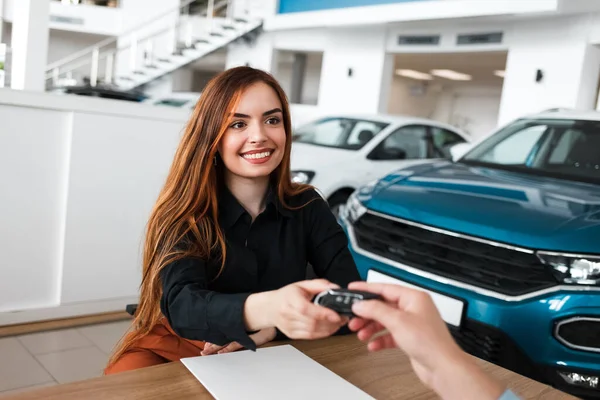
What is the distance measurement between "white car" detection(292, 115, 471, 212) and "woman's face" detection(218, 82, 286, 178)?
3.14m

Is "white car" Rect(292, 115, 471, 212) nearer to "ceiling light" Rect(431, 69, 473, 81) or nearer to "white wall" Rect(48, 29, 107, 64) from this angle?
"ceiling light" Rect(431, 69, 473, 81)

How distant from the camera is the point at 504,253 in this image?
2.41 metres

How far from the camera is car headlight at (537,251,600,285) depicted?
224 centimetres

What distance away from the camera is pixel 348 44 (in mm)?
12078

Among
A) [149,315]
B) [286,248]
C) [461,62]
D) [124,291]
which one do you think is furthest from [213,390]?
[461,62]

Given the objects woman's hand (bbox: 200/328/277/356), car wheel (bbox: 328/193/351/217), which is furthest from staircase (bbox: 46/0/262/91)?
woman's hand (bbox: 200/328/277/356)

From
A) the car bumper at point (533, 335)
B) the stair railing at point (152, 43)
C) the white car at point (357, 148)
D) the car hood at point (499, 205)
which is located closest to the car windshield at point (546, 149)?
the car hood at point (499, 205)

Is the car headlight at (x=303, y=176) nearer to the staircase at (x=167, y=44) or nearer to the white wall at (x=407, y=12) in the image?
the white wall at (x=407, y=12)

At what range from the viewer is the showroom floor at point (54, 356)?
2.48 m

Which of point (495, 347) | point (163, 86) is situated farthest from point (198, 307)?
point (163, 86)

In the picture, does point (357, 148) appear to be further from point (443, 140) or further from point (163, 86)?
point (163, 86)

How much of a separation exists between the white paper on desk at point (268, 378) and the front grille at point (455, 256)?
1.49 m

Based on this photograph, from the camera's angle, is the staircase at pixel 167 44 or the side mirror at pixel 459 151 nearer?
the side mirror at pixel 459 151

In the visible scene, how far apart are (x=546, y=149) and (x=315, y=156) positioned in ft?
6.84
